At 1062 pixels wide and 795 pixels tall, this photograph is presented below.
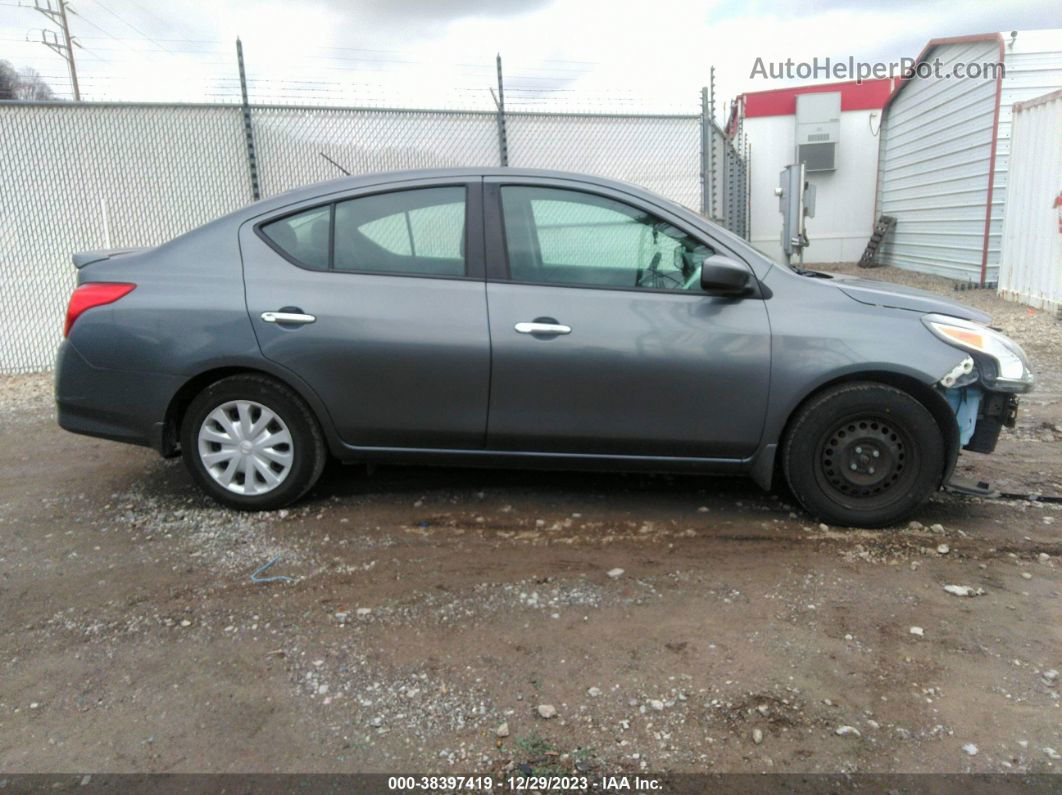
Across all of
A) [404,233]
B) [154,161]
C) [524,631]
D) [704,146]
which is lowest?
[524,631]

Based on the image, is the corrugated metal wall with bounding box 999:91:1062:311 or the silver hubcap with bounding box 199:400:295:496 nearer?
the silver hubcap with bounding box 199:400:295:496

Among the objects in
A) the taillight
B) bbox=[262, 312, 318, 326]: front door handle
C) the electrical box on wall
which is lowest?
bbox=[262, 312, 318, 326]: front door handle

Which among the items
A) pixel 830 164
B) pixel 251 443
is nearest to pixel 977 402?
pixel 251 443

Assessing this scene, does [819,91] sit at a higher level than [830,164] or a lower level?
higher

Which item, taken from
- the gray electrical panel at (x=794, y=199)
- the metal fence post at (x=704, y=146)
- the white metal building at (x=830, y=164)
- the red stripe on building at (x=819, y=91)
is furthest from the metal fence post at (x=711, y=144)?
the red stripe on building at (x=819, y=91)

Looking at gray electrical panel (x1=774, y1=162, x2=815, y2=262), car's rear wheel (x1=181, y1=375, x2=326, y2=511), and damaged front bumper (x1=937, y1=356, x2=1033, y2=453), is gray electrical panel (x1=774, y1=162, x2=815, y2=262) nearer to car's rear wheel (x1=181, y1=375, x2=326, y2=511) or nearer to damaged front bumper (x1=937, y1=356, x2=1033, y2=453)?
damaged front bumper (x1=937, y1=356, x2=1033, y2=453)

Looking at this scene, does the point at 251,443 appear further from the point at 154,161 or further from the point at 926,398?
the point at 154,161

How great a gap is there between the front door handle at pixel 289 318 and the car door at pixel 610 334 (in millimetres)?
904

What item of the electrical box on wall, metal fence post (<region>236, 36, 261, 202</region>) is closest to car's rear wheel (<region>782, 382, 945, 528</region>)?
metal fence post (<region>236, 36, 261, 202</region>)

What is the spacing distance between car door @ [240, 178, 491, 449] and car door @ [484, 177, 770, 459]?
0.46 ft

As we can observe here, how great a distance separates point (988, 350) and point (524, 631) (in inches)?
99.2

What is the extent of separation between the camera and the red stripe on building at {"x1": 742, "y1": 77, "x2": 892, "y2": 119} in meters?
21.0

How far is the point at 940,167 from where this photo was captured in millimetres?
16172

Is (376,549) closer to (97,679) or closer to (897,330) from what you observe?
(97,679)
